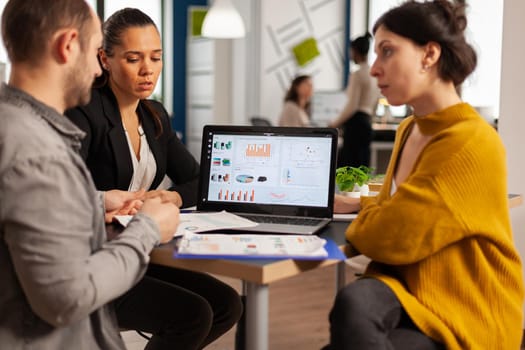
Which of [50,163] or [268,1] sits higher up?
[268,1]

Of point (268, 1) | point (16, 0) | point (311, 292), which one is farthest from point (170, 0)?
point (16, 0)

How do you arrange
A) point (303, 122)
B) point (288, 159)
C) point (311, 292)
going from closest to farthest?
point (288, 159) < point (311, 292) < point (303, 122)

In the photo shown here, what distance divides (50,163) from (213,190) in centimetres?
81

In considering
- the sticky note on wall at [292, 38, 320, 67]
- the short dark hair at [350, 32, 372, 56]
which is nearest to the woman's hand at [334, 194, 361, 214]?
the short dark hair at [350, 32, 372, 56]

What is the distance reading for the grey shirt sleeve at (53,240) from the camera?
1144 mm

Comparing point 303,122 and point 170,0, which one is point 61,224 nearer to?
point 303,122

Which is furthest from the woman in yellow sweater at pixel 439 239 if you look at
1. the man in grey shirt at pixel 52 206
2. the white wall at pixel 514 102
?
the white wall at pixel 514 102

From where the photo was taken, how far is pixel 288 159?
1910 mm

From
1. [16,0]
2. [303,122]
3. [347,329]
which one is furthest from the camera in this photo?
[303,122]

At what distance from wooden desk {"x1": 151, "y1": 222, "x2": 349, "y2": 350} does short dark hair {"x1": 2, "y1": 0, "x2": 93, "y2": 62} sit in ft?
1.60

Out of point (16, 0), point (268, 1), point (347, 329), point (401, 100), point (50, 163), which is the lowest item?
point (347, 329)

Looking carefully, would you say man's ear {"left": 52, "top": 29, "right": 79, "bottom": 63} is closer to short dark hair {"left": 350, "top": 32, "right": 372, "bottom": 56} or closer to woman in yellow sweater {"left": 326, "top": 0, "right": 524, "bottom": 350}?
woman in yellow sweater {"left": 326, "top": 0, "right": 524, "bottom": 350}

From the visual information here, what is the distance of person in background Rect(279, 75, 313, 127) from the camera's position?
6.42m

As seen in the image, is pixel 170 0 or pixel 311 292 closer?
pixel 311 292
